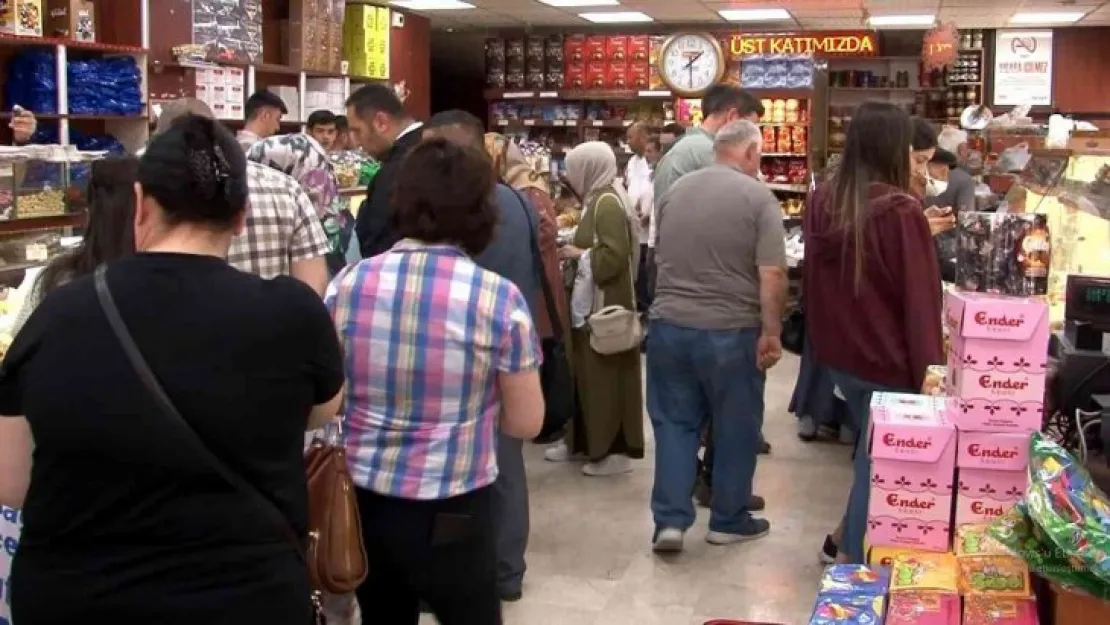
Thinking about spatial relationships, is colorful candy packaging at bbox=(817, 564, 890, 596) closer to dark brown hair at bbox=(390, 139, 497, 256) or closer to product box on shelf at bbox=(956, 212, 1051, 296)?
product box on shelf at bbox=(956, 212, 1051, 296)

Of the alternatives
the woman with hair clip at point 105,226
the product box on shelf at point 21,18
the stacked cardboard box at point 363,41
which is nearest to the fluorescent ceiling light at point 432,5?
the stacked cardboard box at point 363,41

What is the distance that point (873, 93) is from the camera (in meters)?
13.6

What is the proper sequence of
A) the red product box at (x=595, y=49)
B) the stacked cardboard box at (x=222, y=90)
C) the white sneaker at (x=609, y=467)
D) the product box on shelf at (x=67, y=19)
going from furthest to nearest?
the red product box at (x=595, y=49) → the stacked cardboard box at (x=222, y=90) → the product box on shelf at (x=67, y=19) → the white sneaker at (x=609, y=467)

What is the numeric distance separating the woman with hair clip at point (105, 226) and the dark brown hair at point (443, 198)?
2.05 feet

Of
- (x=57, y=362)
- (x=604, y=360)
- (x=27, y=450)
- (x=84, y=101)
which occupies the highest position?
(x=84, y=101)

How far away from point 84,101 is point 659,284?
408cm

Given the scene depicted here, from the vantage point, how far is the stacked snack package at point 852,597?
233cm

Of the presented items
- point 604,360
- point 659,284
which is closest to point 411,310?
point 659,284

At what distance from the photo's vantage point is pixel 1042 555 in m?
2.16

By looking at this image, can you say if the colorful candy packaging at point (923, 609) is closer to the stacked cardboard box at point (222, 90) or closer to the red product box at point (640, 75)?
the stacked cardboard box at point (222, 90)

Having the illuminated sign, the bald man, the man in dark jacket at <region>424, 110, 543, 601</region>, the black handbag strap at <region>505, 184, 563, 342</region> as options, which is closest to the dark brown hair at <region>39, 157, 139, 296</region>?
the man in dark jacket at <region>424, 110, 543, 601</region>

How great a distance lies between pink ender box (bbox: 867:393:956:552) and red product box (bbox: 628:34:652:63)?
10344 mm

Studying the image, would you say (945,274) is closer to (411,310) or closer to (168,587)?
(411,310)

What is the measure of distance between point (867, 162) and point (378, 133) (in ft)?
5.33
